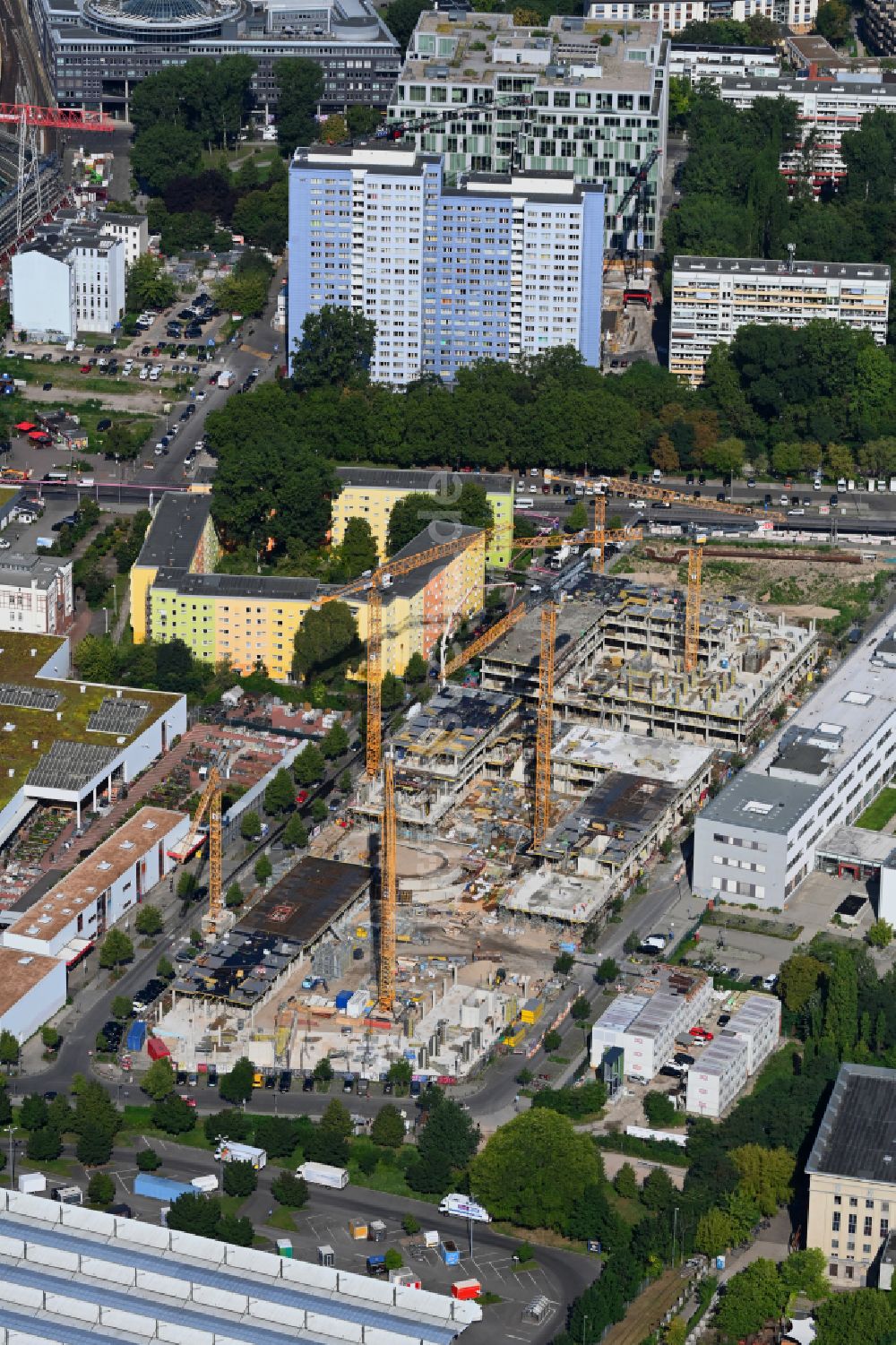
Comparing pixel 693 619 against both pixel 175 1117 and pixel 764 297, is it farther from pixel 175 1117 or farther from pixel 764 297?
pixel 175 1117

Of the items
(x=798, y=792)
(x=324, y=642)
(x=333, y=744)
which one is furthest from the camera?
(x=324, y=642)

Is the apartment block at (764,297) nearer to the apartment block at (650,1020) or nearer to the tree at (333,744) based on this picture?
the tree at (333,744)

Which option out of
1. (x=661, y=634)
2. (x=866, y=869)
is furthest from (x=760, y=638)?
(x=866, y=869)

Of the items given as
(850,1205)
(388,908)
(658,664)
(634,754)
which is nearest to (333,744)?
(634,754)

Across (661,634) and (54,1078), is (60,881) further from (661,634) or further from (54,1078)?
(661,634)

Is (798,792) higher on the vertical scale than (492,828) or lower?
higher

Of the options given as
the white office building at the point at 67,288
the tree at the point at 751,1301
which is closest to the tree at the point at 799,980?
the tree at the point at 751,1301
